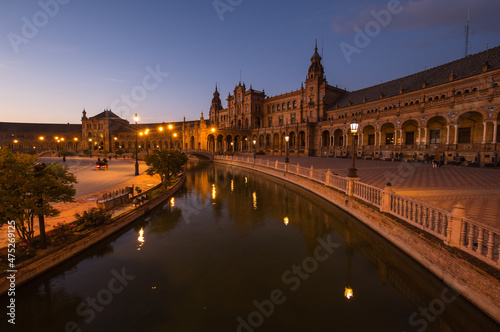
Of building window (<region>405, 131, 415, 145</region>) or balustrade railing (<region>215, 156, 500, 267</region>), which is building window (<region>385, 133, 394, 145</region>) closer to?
building window (<region>405, 131, 415, 145</region>)

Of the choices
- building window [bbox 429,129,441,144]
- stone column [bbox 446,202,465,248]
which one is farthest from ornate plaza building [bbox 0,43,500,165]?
stone column [bbox 446,202,465,248]

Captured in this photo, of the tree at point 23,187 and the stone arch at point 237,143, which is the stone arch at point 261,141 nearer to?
the stone arch at point 237,143

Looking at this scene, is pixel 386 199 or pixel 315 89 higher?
pixel 315 89

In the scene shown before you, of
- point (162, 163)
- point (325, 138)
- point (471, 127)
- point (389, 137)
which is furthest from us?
point (325, 138)

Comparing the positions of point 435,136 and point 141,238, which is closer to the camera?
point 141,238

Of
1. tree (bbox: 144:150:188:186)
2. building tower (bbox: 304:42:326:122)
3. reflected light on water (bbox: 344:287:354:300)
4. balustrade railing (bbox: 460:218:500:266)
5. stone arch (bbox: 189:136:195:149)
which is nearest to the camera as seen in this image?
balustrade railing (bbox: 460:218:500:266)

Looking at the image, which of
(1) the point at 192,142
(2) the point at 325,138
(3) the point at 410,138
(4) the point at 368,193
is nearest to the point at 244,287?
(4) the point at 368,193

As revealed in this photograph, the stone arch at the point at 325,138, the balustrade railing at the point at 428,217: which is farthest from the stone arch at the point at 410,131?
the balustrade railing at the point at 428,217

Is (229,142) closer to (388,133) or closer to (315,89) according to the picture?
(315,89)

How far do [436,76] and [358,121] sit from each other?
42.9ft

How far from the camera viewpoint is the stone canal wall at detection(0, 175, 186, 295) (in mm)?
5750

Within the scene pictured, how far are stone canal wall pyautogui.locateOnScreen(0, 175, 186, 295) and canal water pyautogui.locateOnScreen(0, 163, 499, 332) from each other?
9.2 inches

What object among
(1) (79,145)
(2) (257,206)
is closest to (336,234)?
(2) (257,206)

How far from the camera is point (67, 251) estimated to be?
23.2ft
